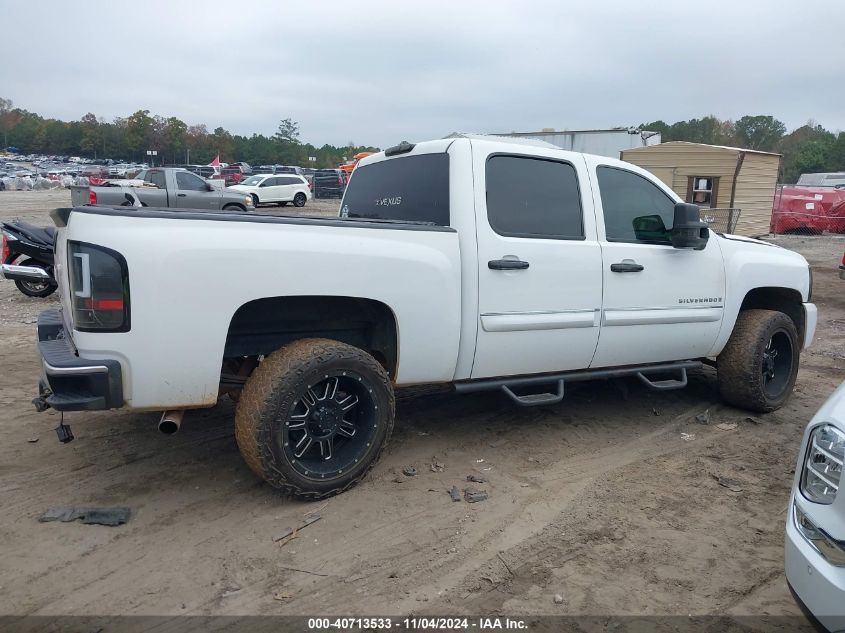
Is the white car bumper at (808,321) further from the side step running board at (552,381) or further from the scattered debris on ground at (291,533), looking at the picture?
the scattered debris on ground at (291,533)

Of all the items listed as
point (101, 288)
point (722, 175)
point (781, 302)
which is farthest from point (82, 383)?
point (722, 175)

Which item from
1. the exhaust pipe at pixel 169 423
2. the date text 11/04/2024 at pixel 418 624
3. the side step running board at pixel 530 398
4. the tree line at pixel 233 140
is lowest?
the date text 11/04/2024 at pixel 418 624

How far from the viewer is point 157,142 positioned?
8394 cm

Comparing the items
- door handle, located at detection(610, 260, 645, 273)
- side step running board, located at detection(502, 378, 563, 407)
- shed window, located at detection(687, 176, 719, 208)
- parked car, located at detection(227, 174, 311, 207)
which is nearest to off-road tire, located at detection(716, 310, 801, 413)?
door handle, located at detection(610, 260, 645, 273)

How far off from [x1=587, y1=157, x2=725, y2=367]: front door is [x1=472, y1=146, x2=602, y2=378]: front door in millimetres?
147

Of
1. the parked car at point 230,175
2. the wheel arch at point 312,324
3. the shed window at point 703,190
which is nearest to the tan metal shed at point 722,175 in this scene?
the shed window at point 703,190

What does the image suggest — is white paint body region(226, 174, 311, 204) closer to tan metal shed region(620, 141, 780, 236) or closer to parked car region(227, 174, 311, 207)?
parked car region(227, 174, 311, 207)

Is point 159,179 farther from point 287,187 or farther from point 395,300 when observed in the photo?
point 395,300

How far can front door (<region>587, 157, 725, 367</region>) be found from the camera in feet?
14.4

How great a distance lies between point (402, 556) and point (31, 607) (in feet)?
5.09

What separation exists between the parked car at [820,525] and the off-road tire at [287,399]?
6.67 feet

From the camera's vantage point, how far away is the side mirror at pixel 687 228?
175 inches

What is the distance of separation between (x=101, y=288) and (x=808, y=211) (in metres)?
23.3

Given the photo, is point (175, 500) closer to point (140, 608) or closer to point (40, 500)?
point (40, 500)
